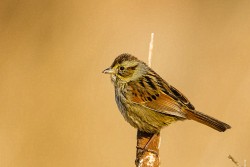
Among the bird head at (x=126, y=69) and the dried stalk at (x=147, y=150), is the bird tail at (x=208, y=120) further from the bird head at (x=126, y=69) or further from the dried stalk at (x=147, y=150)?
the bird head at (x=126, y=69)

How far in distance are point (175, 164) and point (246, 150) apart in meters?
0.63

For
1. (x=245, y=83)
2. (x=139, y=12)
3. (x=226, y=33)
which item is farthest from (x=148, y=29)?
(x=245, y=83)

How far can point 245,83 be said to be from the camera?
21.4 ft

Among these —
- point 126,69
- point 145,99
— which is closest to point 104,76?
point 126,69

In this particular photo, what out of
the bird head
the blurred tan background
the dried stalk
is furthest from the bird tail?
the blurred tan background

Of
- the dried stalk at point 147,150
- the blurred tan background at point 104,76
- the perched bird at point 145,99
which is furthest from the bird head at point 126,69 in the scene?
the blurred tan background at point 104,76

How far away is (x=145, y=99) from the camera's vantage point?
17.4 feet

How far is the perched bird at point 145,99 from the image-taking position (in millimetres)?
5180

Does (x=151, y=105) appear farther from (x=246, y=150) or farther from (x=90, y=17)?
(x=90, y=17)

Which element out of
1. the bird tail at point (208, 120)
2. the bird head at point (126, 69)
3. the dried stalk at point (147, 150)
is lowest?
the dried stalk at point (147, 150)

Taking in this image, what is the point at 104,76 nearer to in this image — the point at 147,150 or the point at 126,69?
the point at 126,69

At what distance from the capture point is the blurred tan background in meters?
6.46

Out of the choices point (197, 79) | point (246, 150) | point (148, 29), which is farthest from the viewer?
point (148, 29)

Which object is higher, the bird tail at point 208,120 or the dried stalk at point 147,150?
the bird tail at point 208,120
